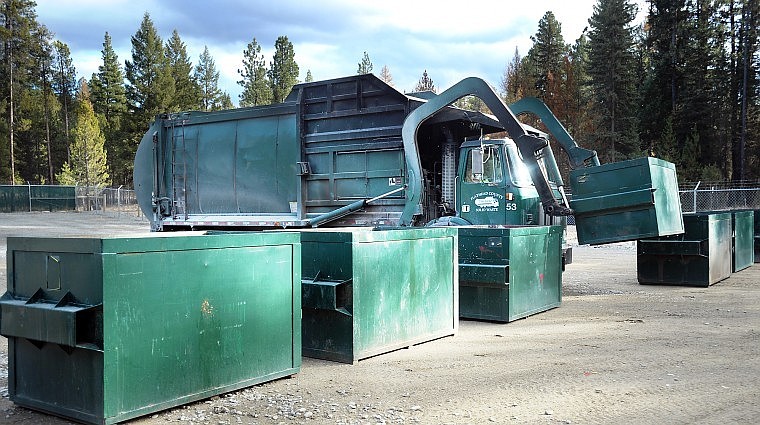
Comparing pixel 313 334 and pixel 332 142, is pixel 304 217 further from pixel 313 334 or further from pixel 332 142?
pixel 313 334

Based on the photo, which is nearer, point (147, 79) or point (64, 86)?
point (147, 79)

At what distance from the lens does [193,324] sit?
17.0 feet

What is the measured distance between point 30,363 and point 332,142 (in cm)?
803

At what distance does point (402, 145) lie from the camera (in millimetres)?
11828

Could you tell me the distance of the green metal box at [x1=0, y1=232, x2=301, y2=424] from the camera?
462 cm

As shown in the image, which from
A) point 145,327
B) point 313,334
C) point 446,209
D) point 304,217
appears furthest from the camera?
point 304,217

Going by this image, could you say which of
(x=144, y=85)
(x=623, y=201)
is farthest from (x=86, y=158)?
(x=623, y=201)

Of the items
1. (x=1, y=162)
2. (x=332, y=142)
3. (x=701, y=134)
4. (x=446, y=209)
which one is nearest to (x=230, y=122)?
(x=332, y=142)

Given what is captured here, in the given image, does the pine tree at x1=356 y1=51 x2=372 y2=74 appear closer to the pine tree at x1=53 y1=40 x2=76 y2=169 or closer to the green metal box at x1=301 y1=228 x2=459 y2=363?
the pine tree at x1=53 y1=40 x2=76 y2=169

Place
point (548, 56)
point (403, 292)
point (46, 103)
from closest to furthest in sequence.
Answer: point (403, 292) < point (548, 56) < point (46, 103)

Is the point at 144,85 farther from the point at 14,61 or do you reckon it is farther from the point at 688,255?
the point at 688,255

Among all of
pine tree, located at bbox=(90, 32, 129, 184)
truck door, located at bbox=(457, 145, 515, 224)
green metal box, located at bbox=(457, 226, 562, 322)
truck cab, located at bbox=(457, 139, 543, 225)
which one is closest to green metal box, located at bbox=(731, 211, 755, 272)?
truck cab, located at bbox=(457, 139, 543, 225)

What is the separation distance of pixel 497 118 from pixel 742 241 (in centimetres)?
809

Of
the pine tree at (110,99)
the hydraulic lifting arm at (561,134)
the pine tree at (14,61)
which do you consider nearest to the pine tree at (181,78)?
the pine tree at (110,99)
